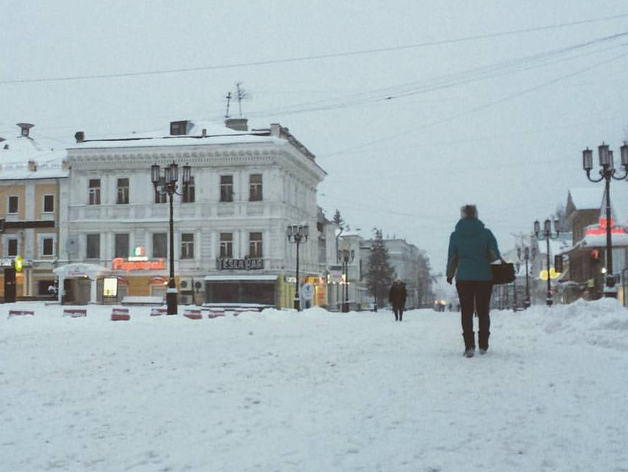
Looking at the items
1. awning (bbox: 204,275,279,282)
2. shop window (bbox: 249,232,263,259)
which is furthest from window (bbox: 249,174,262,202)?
awning (bbox: 204,275,279,282)

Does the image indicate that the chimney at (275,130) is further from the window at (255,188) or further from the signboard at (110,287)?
the signboard at (110,287)

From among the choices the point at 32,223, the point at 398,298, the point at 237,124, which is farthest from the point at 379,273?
the point at 398,298

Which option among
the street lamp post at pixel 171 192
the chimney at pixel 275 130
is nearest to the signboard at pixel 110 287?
the chimney at pixel 275 130

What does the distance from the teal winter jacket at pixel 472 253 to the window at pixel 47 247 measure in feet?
153

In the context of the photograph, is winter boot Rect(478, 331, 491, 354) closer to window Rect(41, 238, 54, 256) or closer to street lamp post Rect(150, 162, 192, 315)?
street lamp post Rect(150, 162, 192, 315)

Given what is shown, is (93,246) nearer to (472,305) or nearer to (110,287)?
(110,287)

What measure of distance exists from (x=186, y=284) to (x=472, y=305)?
41015 mm

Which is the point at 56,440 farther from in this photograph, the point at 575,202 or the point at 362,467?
the point at 575,202

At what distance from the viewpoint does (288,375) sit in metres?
7.80

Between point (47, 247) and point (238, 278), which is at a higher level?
point (47, 247)

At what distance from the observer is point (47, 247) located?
52.2m

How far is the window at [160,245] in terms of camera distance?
50.0 meters

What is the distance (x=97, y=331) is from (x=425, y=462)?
44.7 ft

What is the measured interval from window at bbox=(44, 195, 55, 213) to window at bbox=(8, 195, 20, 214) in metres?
2.15
